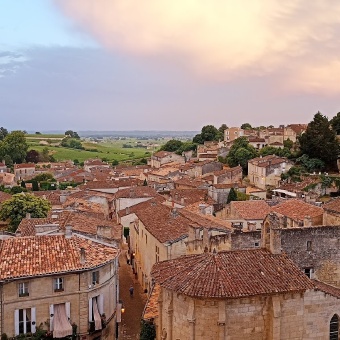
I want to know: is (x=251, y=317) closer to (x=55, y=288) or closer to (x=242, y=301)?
(x=242, y=301)

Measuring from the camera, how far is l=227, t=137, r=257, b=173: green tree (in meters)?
99.9

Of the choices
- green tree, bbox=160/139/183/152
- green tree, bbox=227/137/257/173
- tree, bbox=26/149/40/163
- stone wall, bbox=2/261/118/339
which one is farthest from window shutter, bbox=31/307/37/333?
tree, bbox=26/149/40/163

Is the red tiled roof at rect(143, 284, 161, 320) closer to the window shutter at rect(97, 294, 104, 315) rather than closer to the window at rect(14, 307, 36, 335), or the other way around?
the window shutter at rect(97, 294, 104, 315)

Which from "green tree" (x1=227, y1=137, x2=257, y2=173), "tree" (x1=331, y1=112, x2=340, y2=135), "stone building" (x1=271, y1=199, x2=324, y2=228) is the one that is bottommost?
"stone building" (x1=271, y1=199, x2=324, y2=228)

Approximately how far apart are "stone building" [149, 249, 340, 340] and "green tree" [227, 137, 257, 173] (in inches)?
3000

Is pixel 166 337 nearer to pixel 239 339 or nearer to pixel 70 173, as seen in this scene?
pixel 239 339

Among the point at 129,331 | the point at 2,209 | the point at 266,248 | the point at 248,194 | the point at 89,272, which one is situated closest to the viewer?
the point at 266,248

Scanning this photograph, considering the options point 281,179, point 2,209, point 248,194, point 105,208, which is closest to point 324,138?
point 281,179

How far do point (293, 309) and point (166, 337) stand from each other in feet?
20.9

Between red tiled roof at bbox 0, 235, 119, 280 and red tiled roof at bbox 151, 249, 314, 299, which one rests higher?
red tiled roof at bbox 151, 249, 314, 299

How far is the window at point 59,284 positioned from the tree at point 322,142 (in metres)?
66.7

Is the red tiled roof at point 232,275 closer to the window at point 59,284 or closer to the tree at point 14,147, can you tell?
the window at point 59,284

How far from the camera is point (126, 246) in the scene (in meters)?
59.9

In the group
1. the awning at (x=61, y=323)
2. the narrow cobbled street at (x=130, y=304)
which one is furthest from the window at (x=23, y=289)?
the narrow cobbled street at (x=130, y=304)
